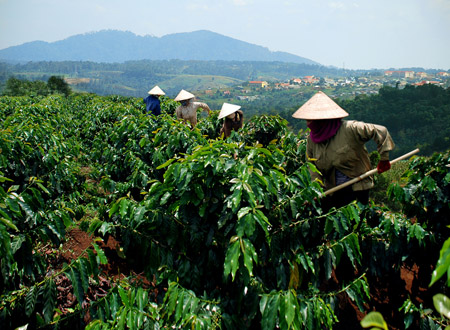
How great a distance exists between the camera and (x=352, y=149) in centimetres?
365

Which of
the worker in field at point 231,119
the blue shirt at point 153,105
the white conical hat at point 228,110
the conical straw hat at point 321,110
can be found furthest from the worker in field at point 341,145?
the blue shirt at point 153,105

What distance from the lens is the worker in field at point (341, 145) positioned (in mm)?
3553

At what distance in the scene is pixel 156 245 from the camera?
264 cm

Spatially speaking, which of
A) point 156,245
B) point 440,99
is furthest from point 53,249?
point 440,99

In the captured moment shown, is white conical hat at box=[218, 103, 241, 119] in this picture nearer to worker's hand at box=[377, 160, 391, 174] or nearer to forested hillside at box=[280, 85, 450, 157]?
worker's hand at box=[377, 160, 391, 174]

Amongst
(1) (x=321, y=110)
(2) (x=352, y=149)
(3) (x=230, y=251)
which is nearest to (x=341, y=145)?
(2) (x=352, y=149)

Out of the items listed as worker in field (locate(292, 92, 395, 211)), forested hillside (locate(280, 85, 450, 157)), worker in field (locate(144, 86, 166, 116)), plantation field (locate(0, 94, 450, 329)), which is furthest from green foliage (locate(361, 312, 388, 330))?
forested hillside (locate(280, 85, 450, 157))

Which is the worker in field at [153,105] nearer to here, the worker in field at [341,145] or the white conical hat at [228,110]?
the white conical hat at [228,110]

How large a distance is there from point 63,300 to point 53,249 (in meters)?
1.45

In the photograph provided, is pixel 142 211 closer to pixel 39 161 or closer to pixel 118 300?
pixel 118 300

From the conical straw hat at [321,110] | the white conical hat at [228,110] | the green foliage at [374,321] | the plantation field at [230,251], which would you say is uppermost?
the conical straw hat at [321,110]

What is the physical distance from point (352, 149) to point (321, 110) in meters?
0.60

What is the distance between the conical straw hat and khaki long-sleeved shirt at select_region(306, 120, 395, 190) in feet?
0.54

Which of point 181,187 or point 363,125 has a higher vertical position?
point 363,125
